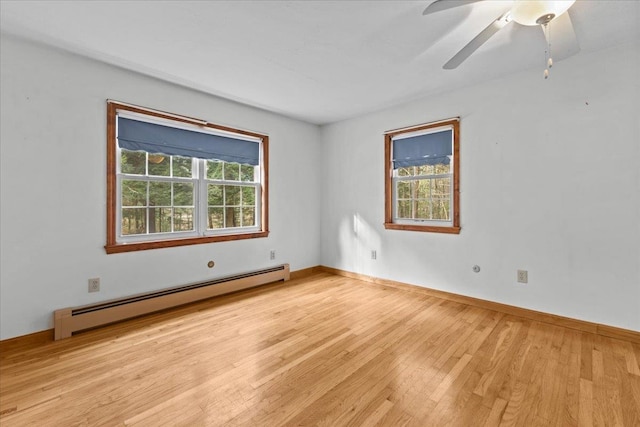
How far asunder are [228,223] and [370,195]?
210 cm

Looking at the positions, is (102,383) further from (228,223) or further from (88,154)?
(228,223)

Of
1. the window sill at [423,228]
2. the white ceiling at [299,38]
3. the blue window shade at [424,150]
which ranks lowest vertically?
the window sill at [423,228]

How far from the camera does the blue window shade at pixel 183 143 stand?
119 inches

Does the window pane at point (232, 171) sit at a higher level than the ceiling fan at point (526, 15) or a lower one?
lower

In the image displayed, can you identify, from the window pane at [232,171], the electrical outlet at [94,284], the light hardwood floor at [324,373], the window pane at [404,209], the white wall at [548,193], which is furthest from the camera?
the window pane at [404,209]

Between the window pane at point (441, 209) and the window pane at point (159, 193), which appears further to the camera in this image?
the window pane at point (441, 209)

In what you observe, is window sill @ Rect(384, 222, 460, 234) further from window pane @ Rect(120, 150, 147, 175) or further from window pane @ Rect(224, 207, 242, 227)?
window pane @ Rect(120, 150, 147, 175)

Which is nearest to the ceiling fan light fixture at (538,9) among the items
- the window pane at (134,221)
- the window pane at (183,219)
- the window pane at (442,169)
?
the window pane at (442,169)

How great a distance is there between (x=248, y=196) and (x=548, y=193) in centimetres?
356

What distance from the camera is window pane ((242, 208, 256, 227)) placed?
13.6 feet

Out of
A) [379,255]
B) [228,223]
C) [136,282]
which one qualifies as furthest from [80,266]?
[379,255]

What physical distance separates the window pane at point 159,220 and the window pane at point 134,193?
0.14 metres

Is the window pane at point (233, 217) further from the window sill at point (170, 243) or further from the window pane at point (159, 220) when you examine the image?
the window pane at point (159, 220)

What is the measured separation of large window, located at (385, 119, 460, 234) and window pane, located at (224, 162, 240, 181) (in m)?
2.12
